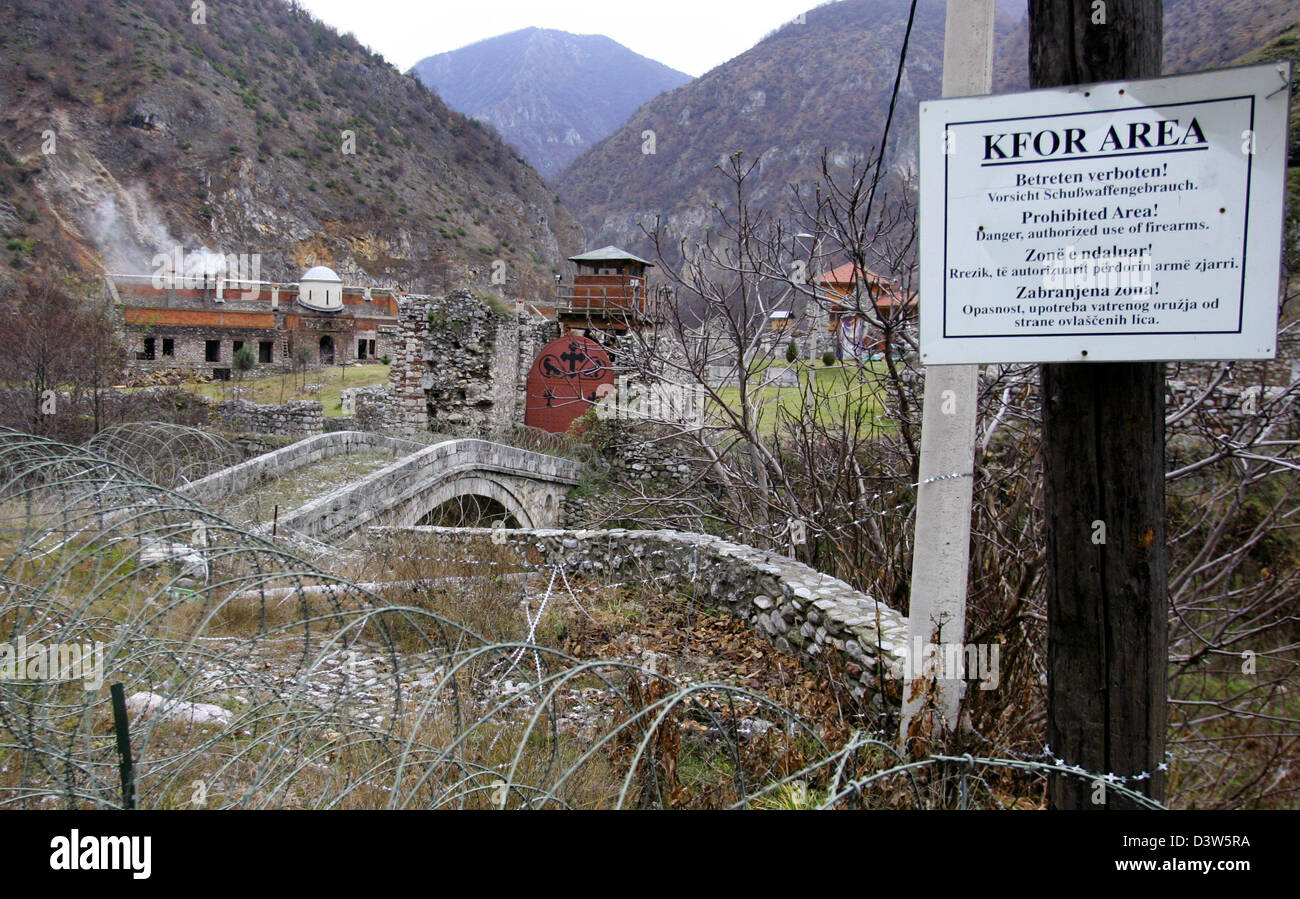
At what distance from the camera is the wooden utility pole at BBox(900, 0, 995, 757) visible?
3393 mm

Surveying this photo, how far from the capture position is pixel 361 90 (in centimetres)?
7319

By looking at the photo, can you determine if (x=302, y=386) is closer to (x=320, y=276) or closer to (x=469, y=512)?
(x=469, y=512)

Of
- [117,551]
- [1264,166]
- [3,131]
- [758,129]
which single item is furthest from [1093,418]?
[758,129]

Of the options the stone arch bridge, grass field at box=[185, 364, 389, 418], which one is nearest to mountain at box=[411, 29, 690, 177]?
grass field at box=[185, 364, 389, 418]

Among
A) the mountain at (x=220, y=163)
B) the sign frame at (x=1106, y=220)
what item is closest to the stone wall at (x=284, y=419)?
the sign frame at (x=1106, y=220)

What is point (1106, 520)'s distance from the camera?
79.8 inches

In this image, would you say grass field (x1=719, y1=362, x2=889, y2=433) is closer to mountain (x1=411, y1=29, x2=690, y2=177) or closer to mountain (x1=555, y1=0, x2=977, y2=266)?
mountain (x1=555, y1=0, x2=977, y2=266)

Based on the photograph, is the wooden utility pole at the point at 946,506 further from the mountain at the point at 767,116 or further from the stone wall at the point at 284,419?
the mountain at the point at 767,116

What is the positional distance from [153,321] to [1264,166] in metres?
35.8

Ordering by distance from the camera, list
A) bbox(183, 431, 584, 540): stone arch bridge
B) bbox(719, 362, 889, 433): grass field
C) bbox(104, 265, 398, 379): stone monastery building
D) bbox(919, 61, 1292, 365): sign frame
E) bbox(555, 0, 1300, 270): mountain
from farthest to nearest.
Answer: bbox(555, 0, 1300, 270): mountain < bbox(104, 265, 398, 379): stone monastery building < bbox(183, 431, 584, 540): stone arch bridge < bbox(719, 362, 889, 433): grass field < bbox(919, 61, 1292, 365): sign frame

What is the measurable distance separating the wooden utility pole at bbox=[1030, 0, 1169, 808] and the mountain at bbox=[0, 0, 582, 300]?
4474cm

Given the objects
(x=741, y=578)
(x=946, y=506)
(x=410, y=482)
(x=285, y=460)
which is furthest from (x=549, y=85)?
(x=946, y=506)

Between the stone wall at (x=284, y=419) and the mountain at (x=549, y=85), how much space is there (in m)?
114

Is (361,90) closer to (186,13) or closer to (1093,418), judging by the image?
(186,13)
